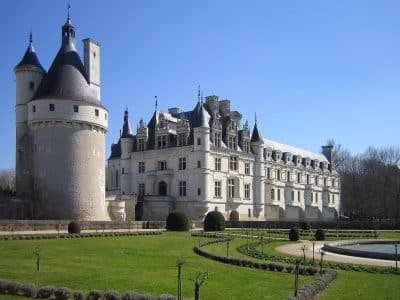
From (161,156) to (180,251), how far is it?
103 feet

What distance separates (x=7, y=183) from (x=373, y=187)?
2398 inches

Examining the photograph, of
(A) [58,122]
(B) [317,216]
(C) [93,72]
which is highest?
(C) [93,72]

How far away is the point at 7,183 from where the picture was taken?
8681 centimetres

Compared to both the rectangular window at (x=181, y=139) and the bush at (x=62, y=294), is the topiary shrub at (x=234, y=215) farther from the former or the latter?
the bush at (x=62, y=294)

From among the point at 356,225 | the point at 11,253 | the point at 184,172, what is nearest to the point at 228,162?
the point at 184,172

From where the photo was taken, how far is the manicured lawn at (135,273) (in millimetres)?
11836

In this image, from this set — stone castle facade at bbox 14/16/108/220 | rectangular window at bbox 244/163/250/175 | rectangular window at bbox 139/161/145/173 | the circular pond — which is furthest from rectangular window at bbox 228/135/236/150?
the circular pond

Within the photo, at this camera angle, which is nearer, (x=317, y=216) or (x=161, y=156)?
(x=161, y=156)

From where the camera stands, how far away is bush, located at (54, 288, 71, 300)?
34.6ft

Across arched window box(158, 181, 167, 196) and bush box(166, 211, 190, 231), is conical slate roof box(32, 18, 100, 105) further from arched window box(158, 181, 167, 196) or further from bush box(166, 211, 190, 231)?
arched window box(158, 181, 167, 196)

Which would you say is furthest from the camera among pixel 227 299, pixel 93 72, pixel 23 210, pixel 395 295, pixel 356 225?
pixel 356 225

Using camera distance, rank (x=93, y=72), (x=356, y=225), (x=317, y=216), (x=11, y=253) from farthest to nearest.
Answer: (x=317, y=216) < (x=356, y=225) < (x=93, y=72) < (x=11, y=253)

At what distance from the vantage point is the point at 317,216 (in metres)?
75.1

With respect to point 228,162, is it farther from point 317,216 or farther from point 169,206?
point 317,216
